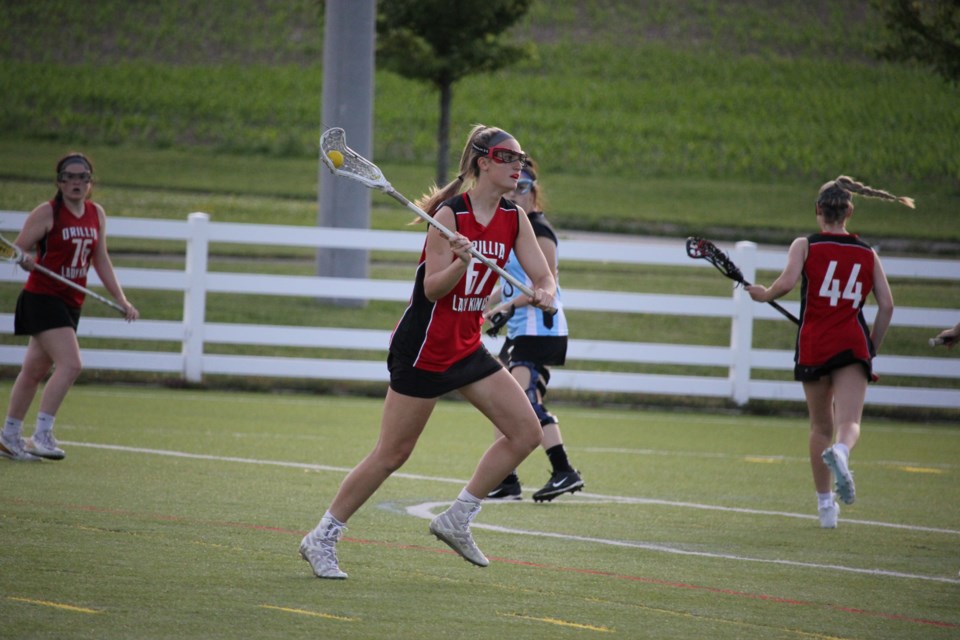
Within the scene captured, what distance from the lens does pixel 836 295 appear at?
8359mm

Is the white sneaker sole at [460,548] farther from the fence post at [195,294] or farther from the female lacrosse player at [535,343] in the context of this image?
the fence post at [195,294]

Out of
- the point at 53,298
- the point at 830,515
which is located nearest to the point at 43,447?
the point at 53,298

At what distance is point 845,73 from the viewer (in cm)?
5234

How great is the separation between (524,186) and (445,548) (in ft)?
8.88

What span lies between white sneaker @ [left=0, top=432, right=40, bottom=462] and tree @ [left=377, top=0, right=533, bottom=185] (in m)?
15.5

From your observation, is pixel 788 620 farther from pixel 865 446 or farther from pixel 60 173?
pixel 865 446

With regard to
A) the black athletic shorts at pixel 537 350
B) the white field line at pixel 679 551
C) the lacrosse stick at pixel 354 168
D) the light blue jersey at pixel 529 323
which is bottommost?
the white field line at pixel 679 551

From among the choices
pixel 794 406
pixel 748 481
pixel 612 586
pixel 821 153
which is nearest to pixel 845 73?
pixel 821 153

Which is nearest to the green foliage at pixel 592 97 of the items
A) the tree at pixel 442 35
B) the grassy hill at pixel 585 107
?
the grassy hill at pixel 585 107

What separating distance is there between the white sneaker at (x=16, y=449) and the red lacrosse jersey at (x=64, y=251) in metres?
1.02

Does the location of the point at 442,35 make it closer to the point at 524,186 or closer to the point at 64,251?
the point at 64,251

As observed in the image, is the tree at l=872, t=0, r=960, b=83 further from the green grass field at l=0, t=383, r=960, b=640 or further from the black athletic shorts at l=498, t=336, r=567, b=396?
the black athletic shorts at l=498, t=336, r=567, b=396

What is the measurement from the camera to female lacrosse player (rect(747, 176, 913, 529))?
327 inches

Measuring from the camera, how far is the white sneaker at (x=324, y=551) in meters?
6.25
